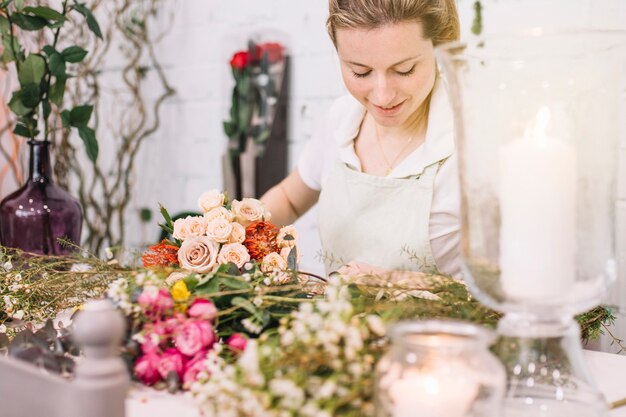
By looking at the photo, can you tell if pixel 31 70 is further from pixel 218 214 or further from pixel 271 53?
pixel 271 53

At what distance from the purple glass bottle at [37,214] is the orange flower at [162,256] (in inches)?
14.7

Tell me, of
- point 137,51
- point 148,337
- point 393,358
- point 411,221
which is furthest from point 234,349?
point 137,51

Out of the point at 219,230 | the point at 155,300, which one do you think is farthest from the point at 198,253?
the point at 155,300

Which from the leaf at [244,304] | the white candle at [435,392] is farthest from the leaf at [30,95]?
the white candle at [435,392]

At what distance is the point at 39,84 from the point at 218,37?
3.16 feet

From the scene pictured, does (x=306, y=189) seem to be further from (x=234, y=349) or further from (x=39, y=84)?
(x=234, y=349)

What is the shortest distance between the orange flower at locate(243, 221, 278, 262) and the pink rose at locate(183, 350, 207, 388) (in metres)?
0.31

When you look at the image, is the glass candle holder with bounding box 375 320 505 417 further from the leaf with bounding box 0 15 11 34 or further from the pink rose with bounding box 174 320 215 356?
the leaf with bounding box 0 15 11 34

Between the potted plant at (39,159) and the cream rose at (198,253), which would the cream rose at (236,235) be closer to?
the cream rose at (198,253)

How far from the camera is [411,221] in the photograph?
1437mm

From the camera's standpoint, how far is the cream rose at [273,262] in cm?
103

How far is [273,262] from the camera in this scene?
41.1 inches

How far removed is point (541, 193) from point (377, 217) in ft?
2.88

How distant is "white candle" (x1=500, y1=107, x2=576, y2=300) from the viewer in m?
0.60
